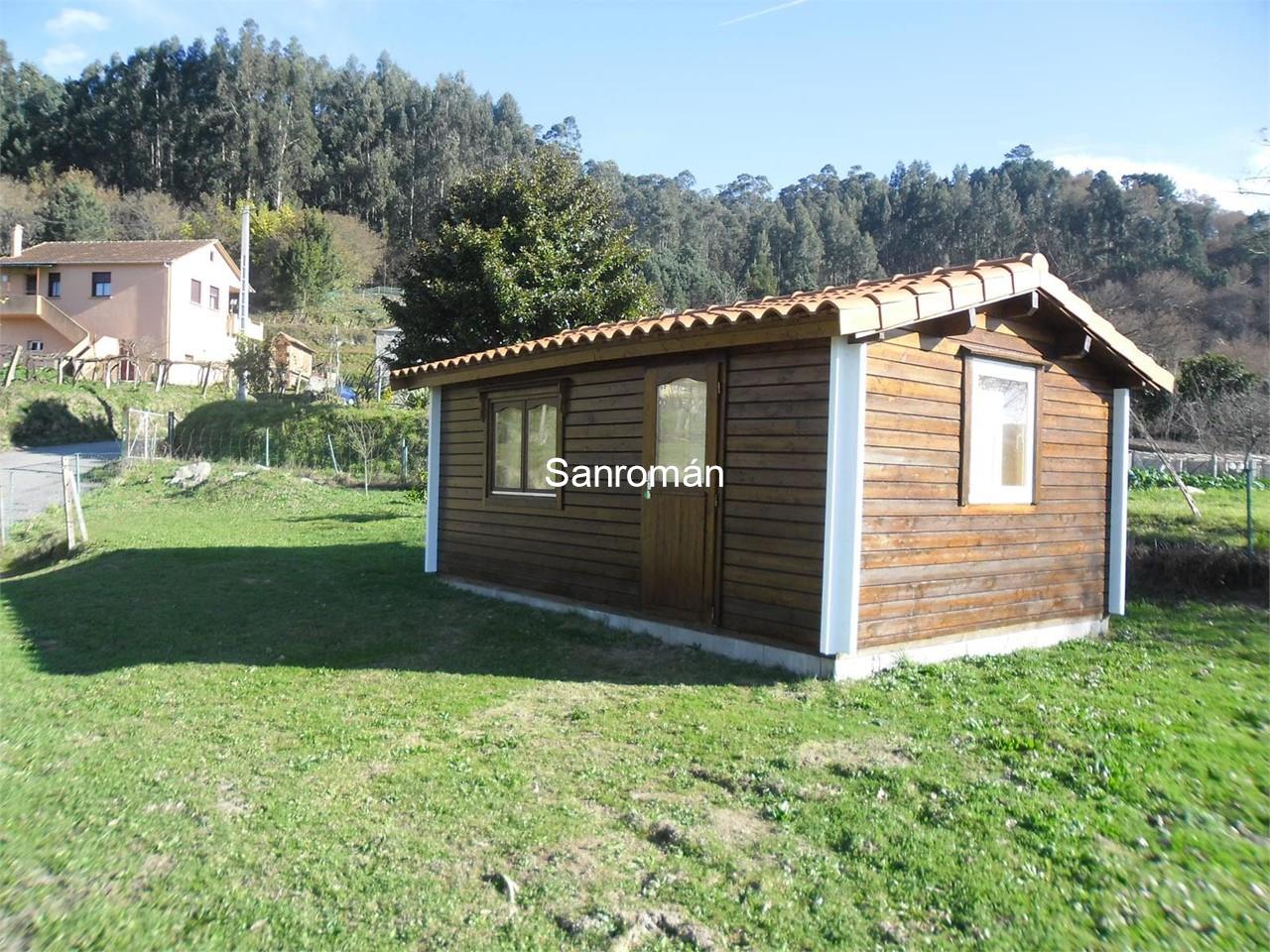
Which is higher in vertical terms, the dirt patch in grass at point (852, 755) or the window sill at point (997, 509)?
the window sill at point (997, 509)

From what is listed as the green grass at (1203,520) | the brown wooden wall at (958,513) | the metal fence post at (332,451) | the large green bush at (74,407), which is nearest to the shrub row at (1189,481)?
the green grass at (1203,520)

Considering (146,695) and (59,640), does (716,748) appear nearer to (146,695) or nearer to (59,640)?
(146,695)

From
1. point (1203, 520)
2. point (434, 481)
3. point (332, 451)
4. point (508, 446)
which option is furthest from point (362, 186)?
point (1203, 520)

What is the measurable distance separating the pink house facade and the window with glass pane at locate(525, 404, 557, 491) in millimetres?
30943

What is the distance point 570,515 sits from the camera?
8.41 metres

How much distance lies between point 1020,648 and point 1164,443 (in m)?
10.6

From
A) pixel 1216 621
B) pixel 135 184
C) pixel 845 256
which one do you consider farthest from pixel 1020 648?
pixel 135 184

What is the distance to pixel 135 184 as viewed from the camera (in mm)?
54281

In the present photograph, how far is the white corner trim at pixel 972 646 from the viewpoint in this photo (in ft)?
20.3

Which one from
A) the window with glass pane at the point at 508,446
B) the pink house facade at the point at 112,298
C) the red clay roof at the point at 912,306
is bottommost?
the window with glass pane at the point at 508,446

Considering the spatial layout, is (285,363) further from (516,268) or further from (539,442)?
(539,442)

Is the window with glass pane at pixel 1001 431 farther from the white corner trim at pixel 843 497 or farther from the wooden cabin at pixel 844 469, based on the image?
the white corner trim at pixel 843 497

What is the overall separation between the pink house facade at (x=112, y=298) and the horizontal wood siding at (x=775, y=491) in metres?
33.9

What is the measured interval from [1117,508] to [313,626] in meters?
7.60
